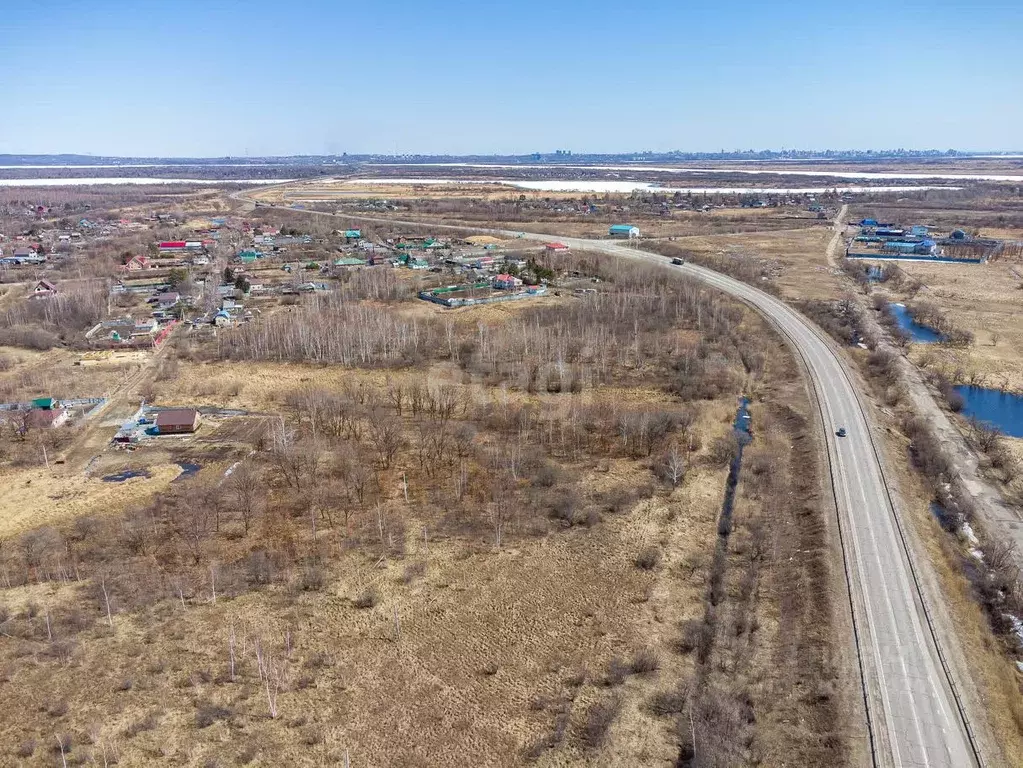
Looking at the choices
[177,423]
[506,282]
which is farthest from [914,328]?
[177,423]

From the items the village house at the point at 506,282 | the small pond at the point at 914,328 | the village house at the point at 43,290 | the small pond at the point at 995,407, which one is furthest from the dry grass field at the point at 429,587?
the village house at the point at 506,282

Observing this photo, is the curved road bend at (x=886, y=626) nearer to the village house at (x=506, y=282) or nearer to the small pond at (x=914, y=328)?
the small pond at (x=914, y=328)

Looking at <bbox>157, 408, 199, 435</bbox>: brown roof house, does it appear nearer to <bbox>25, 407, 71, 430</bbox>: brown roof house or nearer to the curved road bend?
<bbox>25, 407, 71, 430</bbox>: brown roof house

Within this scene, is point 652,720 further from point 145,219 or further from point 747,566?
point 145,219

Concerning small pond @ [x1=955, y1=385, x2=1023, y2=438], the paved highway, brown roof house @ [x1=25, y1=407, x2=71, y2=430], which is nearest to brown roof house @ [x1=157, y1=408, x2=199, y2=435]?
brown roof house @ [x1=25, y1=407, x2=71, y2=430]

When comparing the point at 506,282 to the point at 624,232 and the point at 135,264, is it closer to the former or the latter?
the point at 624,232
